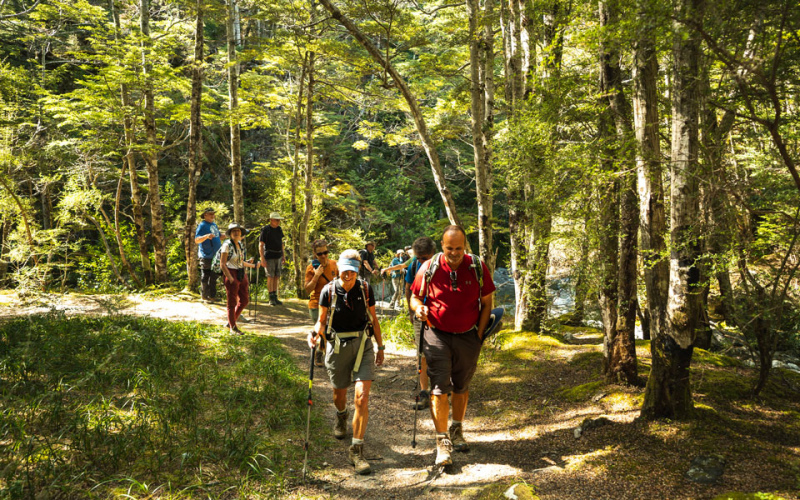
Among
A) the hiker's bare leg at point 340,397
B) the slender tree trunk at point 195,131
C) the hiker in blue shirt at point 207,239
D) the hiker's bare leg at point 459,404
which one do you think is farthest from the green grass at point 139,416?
the slender tree trunk at point 195,131

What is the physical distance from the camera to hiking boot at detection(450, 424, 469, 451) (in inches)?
173

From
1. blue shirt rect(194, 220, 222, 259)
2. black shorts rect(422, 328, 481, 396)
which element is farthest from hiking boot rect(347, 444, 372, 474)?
blue shirt rect(194, 220, 222, 259)

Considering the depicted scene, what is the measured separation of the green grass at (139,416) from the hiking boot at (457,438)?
151 centimetres

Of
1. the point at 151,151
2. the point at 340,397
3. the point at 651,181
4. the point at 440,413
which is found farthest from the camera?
the point at 151,151

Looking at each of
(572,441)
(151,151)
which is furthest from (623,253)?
(151,151)

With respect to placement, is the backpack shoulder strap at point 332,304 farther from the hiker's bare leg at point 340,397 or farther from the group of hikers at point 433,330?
the hiker's bare leg at point 340,397

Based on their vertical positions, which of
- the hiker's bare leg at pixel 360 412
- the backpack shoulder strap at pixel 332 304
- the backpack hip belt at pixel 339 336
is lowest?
the hiker's bare leg at pixel 360 412

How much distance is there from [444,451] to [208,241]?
746 centimetres

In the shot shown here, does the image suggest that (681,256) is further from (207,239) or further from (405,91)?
(207,239)

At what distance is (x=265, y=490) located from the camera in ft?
11.4

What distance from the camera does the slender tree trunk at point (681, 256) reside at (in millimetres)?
3532

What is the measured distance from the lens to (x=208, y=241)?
31.0ft

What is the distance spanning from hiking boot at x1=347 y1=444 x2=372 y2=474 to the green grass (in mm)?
498

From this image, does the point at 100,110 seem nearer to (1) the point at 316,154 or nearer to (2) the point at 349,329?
(2) the point at 349,329
